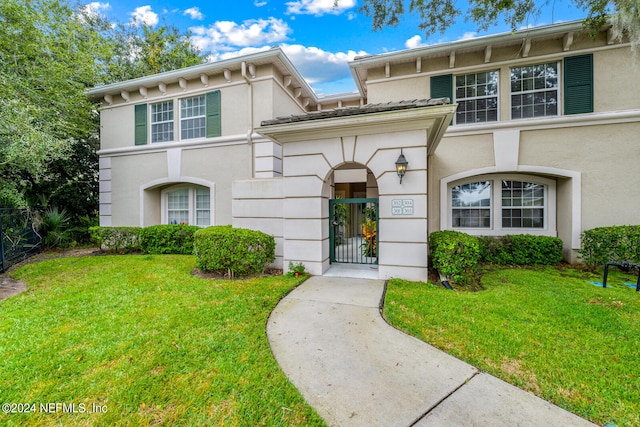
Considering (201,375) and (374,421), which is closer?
(374,421)

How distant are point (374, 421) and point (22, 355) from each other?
153 inches

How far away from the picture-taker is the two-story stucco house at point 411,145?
5.65m

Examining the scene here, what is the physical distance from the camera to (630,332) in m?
3.33

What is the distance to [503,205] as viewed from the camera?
8.16 m

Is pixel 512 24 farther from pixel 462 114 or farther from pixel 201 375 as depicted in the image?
pixel 201 375

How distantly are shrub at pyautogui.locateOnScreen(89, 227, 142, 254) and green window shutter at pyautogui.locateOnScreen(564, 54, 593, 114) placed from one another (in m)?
14.4

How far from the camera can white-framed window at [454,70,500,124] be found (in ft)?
25.7

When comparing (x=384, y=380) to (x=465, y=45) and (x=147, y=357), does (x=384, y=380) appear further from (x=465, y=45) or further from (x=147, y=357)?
(x=465, y=45)

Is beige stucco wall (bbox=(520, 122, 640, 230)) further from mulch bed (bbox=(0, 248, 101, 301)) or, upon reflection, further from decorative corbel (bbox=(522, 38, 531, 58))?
mulch bed (bbox=(0, 248, 101, 301))

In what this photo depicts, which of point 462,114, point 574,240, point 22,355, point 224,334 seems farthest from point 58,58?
point 574,240

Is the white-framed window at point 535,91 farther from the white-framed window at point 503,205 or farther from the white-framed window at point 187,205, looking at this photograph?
the white-framed window at point 187,205

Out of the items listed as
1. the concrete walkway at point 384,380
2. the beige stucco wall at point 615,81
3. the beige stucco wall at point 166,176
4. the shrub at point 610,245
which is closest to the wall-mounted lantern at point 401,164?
the concrete walkway at point 384,380

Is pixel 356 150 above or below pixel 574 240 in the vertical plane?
above

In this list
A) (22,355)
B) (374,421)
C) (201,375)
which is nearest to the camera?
(374,421)
